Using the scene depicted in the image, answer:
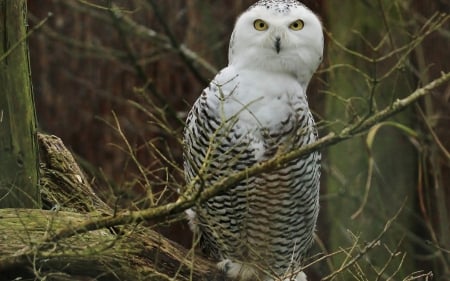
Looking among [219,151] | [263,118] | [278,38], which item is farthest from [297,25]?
[219,151]

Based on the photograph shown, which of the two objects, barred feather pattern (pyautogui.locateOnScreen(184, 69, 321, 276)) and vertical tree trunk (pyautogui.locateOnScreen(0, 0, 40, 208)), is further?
barred feather pattern (pyautogui.locateOnScreen(184, 69, 321, 276))

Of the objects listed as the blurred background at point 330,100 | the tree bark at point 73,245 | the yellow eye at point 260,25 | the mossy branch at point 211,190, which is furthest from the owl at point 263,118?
the mossy branch at point 211,190

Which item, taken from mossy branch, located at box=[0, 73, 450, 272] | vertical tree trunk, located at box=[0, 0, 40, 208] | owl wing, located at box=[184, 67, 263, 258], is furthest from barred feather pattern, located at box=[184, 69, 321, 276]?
mossy branch, located at box=[0, 73, 450, 272]

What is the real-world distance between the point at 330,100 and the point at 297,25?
64.3 inches

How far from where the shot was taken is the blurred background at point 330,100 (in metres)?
4.64

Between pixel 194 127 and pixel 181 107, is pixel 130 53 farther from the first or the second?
pixel 181 107

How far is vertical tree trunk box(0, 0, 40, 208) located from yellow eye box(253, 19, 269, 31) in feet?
2.13

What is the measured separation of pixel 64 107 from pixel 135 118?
19.8 inches

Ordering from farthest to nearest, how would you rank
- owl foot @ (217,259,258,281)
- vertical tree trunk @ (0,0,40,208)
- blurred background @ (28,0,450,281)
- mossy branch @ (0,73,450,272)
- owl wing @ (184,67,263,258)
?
1. blurred background @ (28,0,450,281)
2. owl foot @ (217,259,258,281)
3. owl wing @ (184,67,263,258)
4. vertical tree trunk @ (0,0,40,208)
5. mossy branch @ (0,73,450,272)

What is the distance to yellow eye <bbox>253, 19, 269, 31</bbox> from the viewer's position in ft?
11.1

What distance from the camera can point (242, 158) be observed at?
132 inches

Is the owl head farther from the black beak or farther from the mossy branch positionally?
the mossy branch

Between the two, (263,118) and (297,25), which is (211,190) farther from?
(297,25)

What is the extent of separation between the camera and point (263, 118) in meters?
3.35
